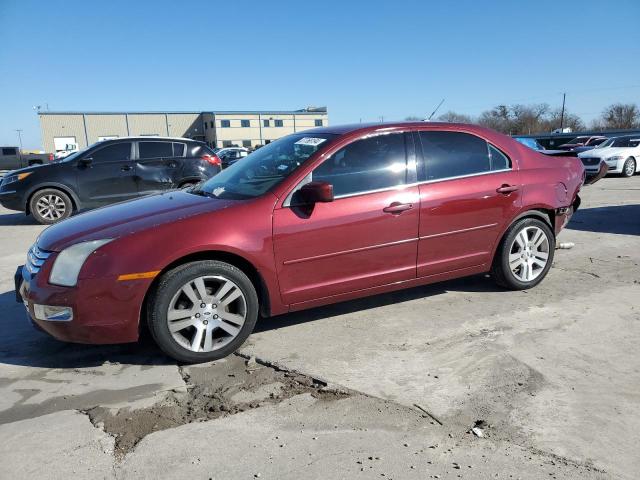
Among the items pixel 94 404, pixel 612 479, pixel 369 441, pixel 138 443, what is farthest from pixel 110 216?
pixel 612 479

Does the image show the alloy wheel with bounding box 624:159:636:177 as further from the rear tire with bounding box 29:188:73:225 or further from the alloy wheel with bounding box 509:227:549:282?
the rear tire with bounding box 29:188:73:225

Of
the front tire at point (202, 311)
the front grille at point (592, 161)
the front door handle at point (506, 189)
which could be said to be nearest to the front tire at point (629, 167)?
the front grille at point (592, 161)

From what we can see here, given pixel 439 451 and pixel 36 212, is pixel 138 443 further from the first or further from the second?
pixel 36 212

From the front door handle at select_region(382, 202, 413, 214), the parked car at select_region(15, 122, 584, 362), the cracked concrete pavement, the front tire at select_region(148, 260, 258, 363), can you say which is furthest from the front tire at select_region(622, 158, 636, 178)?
the front tire at select_region(148, 260, 258, 363)

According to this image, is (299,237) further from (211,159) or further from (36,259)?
(211,159)

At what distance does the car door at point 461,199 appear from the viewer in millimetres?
4257

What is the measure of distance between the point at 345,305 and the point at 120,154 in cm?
695

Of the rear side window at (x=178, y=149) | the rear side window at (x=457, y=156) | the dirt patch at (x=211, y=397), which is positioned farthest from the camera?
the rear side window at (x=178, y=149)

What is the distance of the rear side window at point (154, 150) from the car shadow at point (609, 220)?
7.50 metres

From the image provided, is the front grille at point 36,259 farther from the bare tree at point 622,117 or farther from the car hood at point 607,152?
the bare tree at point 622,117

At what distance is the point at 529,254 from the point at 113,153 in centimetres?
799

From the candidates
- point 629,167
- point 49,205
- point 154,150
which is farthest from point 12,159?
point 629,167

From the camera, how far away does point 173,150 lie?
33.0ft

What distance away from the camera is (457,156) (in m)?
4.50
